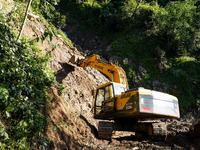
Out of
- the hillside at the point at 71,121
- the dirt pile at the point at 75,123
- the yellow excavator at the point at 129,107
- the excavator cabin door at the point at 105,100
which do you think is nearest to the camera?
the hillside at the point at 71,121

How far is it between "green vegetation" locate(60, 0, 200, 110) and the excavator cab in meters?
8.83

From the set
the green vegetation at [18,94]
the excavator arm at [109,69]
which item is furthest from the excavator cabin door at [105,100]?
the green vegetation at [18,94]

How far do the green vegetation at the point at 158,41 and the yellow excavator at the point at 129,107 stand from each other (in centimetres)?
878

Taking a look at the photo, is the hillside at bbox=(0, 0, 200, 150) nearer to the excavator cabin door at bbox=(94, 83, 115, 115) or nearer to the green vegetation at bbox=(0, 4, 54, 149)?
the green vegetation at bbox=(0, 4, 54, 149)

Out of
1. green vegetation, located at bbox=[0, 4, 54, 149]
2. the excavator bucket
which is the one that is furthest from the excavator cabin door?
green vegetation, located at bbox=[0, 4, 54, 149]

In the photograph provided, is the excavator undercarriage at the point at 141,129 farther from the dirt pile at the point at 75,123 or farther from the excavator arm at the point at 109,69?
the excavator arm at the point at 109,69

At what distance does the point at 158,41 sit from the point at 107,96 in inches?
618

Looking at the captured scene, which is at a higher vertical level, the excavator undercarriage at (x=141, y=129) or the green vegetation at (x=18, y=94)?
the green vegetation at (x=18, y=94)

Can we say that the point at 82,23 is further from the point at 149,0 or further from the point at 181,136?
the point at 181,136

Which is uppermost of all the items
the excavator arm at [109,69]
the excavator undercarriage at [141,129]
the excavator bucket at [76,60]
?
the excavator bucket at [76,60]

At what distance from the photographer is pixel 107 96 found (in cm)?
777

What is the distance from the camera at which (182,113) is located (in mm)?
A: 15742

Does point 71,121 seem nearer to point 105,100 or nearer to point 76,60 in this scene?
point 105,100

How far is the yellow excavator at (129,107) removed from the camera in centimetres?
599
